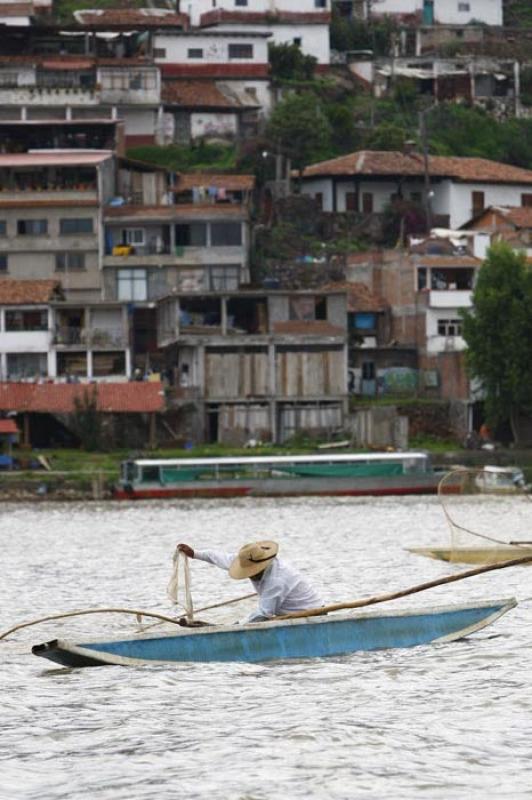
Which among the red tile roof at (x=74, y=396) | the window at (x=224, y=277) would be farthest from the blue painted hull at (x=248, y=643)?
the window at (x=224, y=277)

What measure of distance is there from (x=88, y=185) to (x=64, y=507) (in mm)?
22179

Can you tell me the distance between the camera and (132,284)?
260ft

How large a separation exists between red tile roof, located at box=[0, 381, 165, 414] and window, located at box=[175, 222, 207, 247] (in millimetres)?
9688

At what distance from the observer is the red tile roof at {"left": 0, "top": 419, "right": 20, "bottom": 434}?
221 ft

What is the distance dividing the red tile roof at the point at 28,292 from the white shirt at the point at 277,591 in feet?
175

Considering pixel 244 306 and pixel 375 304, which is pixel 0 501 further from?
pixel 375 304

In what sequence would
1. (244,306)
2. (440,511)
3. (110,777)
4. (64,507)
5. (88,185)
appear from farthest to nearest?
(88,185), (244,306), (64,507), (440,511), (110,777)

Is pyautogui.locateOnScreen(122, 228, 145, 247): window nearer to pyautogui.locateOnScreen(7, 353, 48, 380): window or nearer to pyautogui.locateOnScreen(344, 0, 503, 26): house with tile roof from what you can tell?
pyautogui.locateOnScreen(7, 353, 48, 380): window

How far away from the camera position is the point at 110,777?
1594 cm

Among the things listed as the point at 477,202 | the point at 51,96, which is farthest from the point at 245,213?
the point at 477,202

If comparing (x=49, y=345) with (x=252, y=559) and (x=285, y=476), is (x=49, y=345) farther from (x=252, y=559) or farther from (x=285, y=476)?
(x=252, y=559)

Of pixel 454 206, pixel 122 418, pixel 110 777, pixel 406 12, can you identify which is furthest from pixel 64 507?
pixel 406 12

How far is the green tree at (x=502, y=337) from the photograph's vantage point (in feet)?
227

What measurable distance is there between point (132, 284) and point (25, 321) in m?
5.77
